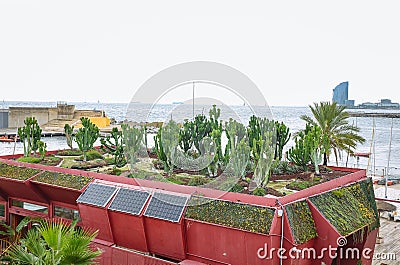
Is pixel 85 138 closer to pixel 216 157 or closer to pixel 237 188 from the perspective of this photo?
pixel 216 157

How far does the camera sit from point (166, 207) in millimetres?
9852

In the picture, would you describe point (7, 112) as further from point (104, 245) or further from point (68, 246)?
point (68, 246)

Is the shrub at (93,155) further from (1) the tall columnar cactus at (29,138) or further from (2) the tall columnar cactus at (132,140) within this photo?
(2) the tall columnar cactus at (132,140)

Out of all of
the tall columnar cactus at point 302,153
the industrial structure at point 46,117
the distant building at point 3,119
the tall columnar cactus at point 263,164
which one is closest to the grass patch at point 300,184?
the tall columnar cactus at point 263,164

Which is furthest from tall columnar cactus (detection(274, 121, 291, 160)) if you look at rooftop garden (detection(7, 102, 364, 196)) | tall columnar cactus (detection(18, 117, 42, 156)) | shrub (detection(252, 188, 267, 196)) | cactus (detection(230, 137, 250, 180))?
tall columnar cactus (detection(18, 117, 42, 156))

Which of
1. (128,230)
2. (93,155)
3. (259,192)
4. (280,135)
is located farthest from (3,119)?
(259,192)

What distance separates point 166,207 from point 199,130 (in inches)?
183

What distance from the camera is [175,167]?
14.0 metres

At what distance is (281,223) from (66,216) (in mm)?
6613

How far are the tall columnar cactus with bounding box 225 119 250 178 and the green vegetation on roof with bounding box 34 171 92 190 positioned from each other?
3.87 meters

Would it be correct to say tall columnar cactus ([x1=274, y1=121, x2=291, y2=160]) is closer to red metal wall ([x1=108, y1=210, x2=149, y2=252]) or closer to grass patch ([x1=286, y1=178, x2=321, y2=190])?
grass patch ([x1=286, y1=178, x2=321, y2=190])

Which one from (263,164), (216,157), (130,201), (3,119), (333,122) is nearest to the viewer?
(130,201)

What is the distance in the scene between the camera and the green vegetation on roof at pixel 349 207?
955cm

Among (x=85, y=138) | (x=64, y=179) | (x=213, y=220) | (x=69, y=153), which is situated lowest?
(x=213, y=220)
